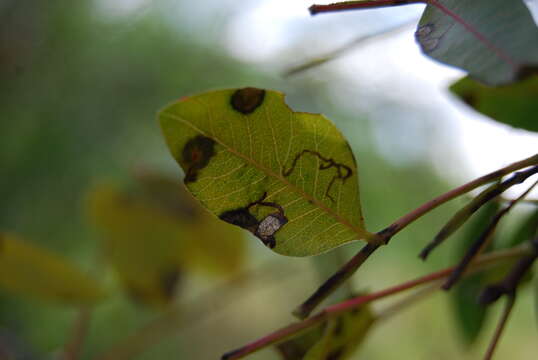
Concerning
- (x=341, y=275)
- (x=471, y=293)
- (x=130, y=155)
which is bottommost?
(x=471, y=293)

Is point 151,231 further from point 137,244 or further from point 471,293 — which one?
point 471,293

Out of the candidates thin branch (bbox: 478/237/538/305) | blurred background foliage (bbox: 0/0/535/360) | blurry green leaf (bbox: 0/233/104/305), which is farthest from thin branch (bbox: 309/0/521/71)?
blurred background foliage (bbox: 0/0/535/360)

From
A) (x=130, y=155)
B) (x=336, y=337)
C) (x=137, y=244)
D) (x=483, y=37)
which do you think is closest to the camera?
(x=483, y=37)

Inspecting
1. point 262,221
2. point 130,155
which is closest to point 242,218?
point 262,221

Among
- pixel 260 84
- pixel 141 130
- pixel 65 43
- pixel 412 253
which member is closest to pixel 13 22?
pixel 65 43

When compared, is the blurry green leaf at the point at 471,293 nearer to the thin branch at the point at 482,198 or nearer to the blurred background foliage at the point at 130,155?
the thin branch at the point at 482,198

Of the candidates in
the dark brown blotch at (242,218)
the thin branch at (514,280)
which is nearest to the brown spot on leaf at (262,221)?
the dark brown blotch at (242,218)

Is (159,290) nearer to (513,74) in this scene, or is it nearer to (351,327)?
(351,327)

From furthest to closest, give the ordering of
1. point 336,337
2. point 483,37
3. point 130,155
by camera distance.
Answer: point 130,155 → point 336,337 → point 483,37
